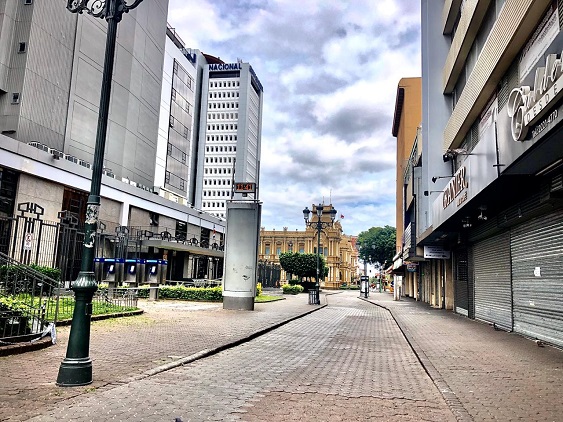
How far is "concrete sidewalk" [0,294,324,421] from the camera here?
562 centimetres

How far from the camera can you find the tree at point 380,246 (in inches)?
3408

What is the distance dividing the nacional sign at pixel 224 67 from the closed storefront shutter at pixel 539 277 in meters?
121

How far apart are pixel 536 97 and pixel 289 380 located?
5959 millimetres

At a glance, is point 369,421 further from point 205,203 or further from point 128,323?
point 205,203

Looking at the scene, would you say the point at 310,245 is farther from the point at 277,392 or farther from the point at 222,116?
the point at 277,392

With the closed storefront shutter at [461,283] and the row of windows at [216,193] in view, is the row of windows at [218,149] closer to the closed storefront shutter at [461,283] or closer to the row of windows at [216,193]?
the row of windows at [216,193]

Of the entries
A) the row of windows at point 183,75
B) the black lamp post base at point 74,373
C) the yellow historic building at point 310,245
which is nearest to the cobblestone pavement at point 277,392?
the black lamp post base at point 74,373

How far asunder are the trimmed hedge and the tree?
60.8 metres

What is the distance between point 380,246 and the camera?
87312 millimetres

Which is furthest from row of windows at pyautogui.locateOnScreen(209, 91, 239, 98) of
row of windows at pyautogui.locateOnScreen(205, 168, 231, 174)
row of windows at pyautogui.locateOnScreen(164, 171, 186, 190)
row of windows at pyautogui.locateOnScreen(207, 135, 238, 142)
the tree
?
row of windows at pyautogui.locateOnScreen(164, 171, 186, 190)

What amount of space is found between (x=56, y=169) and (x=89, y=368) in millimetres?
28101

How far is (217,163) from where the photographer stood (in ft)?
417

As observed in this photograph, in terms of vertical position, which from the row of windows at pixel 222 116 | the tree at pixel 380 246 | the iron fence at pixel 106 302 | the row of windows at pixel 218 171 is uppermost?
the row of windows at pixel 222 116

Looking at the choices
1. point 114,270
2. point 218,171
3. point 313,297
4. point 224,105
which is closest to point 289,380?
point 114,270
